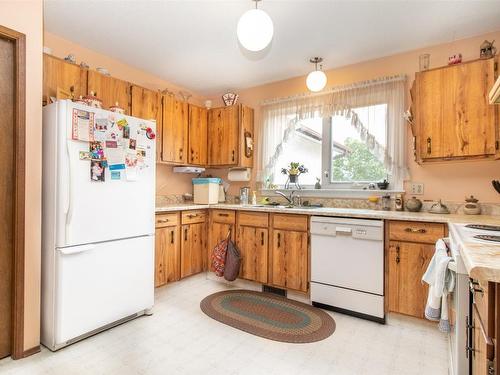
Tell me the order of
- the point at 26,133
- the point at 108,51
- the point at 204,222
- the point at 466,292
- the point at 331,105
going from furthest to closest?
the point at 204,222 < the point at 331,105 < the point at 108,51 < the point at 26,133 < the point at 466,292

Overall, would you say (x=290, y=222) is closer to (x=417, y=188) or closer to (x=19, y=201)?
(x=417, y=188)

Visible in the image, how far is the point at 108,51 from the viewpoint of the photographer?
301 centimetres

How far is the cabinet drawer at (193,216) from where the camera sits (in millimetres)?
3289

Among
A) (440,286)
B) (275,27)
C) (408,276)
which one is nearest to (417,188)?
(408,276)

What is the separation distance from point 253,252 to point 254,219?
36cm

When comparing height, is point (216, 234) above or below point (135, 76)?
below

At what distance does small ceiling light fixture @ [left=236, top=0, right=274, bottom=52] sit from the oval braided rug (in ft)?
6.96

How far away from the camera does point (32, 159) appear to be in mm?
1916

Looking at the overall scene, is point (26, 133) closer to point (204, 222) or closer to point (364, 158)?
point (204, 222)

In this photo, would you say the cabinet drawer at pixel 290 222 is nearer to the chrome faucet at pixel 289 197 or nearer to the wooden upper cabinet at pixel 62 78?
the chrome faucet at pixel 289 197

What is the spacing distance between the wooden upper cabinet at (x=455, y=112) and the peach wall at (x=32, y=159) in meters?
2.98

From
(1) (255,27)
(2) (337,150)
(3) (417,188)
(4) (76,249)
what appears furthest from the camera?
(2) (337,150)

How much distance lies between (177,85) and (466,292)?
12.5 feet

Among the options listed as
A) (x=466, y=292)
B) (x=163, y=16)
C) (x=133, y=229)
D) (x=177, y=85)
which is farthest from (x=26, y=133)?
(x=466, y=292)
